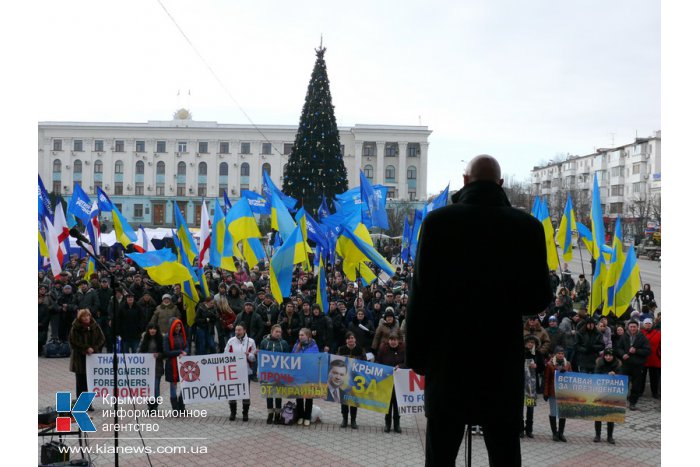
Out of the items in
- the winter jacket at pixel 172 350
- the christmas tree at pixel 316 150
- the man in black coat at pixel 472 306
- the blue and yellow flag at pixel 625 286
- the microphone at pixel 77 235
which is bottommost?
the winter jacket at pixel 172 350

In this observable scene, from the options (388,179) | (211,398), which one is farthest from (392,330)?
(388,179)

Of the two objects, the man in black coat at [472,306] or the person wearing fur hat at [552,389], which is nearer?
the man in black coat at [472,306]

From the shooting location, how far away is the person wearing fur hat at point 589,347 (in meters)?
11.3

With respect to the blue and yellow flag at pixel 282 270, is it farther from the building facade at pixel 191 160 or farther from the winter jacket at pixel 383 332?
the building facade at pixel 191 160

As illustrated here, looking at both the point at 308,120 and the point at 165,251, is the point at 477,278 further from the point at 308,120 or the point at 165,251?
the point at 308,120

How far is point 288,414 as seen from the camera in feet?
29.6

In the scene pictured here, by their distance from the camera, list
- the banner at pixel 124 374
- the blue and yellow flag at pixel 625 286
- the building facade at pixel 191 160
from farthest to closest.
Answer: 1. the building facade at pixel 191 160
2. the blue and yellow flag at pixel 625 286
3. the banner at pixel 124 374

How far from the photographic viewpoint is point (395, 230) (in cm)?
6134

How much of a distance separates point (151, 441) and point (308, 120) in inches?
1449

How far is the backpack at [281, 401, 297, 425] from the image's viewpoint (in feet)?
29.5

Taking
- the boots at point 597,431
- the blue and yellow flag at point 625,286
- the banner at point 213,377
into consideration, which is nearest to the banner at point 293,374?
the banner at point 213,377

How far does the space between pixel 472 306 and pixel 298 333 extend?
353 inches

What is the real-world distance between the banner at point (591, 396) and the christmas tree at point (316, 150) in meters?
34.7

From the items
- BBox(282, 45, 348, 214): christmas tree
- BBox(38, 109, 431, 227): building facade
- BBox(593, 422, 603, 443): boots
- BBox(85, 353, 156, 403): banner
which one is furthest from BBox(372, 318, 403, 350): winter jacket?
BBox(38, 109, 431, 227): building facade
